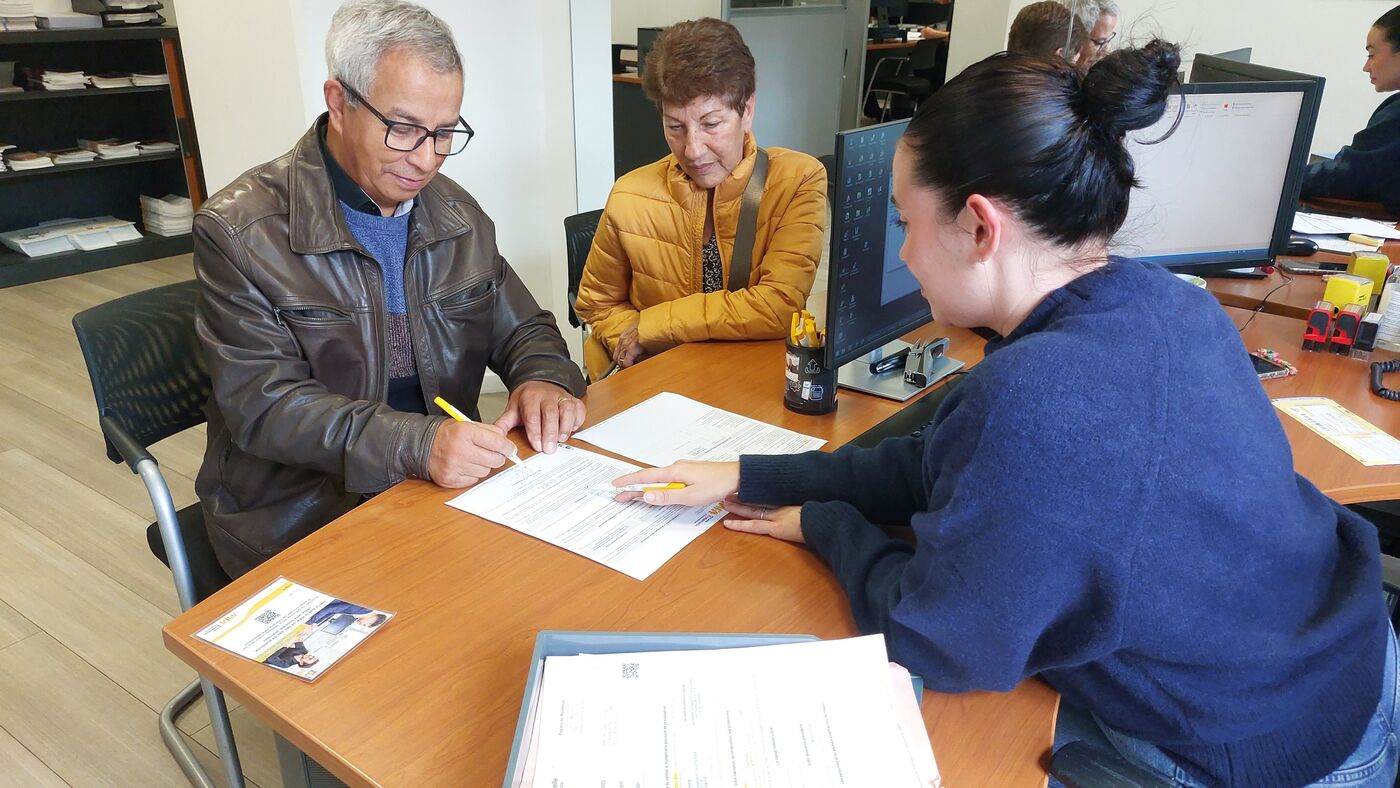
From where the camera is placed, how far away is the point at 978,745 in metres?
0.89

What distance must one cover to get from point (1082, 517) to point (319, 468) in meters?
1.16

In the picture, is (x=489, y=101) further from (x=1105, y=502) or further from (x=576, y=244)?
(x=1105, y=502)

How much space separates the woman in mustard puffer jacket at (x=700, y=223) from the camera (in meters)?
1.94

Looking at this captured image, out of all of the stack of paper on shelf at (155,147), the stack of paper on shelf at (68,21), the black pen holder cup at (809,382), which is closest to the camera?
the black pen holder cup at (809,382)

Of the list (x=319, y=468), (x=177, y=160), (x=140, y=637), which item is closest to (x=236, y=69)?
(x=140, y=637)

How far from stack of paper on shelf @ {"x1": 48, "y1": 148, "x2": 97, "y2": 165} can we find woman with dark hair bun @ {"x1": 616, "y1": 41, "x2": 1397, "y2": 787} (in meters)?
5.09

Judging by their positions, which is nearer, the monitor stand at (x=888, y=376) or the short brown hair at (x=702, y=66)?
the monitor stand at (x=888, y=376)

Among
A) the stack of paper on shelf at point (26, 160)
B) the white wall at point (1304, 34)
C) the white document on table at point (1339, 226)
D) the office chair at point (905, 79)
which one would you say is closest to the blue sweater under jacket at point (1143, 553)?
the white document on table at point (1339, 226)

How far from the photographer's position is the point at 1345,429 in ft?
5.18

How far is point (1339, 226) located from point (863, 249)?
219 centimetres

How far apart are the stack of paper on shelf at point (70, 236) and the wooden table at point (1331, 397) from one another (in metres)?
5.24

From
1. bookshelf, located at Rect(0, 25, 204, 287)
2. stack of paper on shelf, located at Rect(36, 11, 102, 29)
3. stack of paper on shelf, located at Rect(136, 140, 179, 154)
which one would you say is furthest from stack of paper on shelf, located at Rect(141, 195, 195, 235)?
stack of paper on shelf, located at Rect(36, 11, 102, 29)

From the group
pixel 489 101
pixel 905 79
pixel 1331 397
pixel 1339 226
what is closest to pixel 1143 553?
pixel 1331 397

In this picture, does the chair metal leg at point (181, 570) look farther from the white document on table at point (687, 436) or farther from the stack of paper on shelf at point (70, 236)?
the stack of paper on shelf at point (70, 236)
